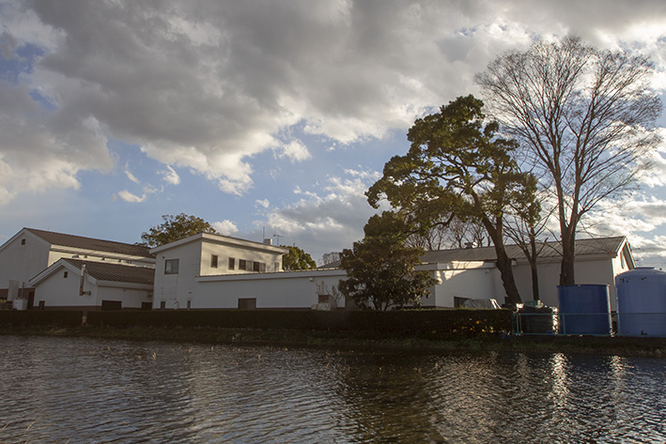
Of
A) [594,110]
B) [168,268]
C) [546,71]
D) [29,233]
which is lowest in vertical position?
[168,268]

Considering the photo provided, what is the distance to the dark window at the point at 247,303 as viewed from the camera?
3525cm

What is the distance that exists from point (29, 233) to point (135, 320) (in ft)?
74.7

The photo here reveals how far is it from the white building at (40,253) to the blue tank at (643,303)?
44014mm

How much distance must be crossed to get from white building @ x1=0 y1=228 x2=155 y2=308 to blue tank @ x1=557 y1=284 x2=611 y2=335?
137 feet

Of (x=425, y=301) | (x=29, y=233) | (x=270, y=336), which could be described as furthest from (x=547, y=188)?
(x=29, y=233)

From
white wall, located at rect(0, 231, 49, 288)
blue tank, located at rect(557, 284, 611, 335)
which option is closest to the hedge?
blue tank, located at rect(557, 284, 611, 335)

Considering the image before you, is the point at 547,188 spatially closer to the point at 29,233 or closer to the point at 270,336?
the point at 270,336

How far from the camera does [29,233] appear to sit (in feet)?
159

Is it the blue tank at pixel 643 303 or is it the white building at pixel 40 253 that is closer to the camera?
the blue tank at pixel 643 303

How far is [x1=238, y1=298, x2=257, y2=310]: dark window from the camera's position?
35.2 m

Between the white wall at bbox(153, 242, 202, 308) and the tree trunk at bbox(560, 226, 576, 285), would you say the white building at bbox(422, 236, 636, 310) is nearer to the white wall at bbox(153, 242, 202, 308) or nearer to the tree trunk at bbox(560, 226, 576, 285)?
the tree trunk at bbox(560, 226, 576, 285)

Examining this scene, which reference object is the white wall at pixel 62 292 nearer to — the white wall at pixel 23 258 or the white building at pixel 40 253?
the white building at pixel 40 253

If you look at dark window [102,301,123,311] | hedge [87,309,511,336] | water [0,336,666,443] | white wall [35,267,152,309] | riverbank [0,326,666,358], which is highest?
white wall [35,267,152,309]

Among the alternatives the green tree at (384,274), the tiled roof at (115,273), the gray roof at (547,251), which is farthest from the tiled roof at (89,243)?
the green tree at (384,274)
